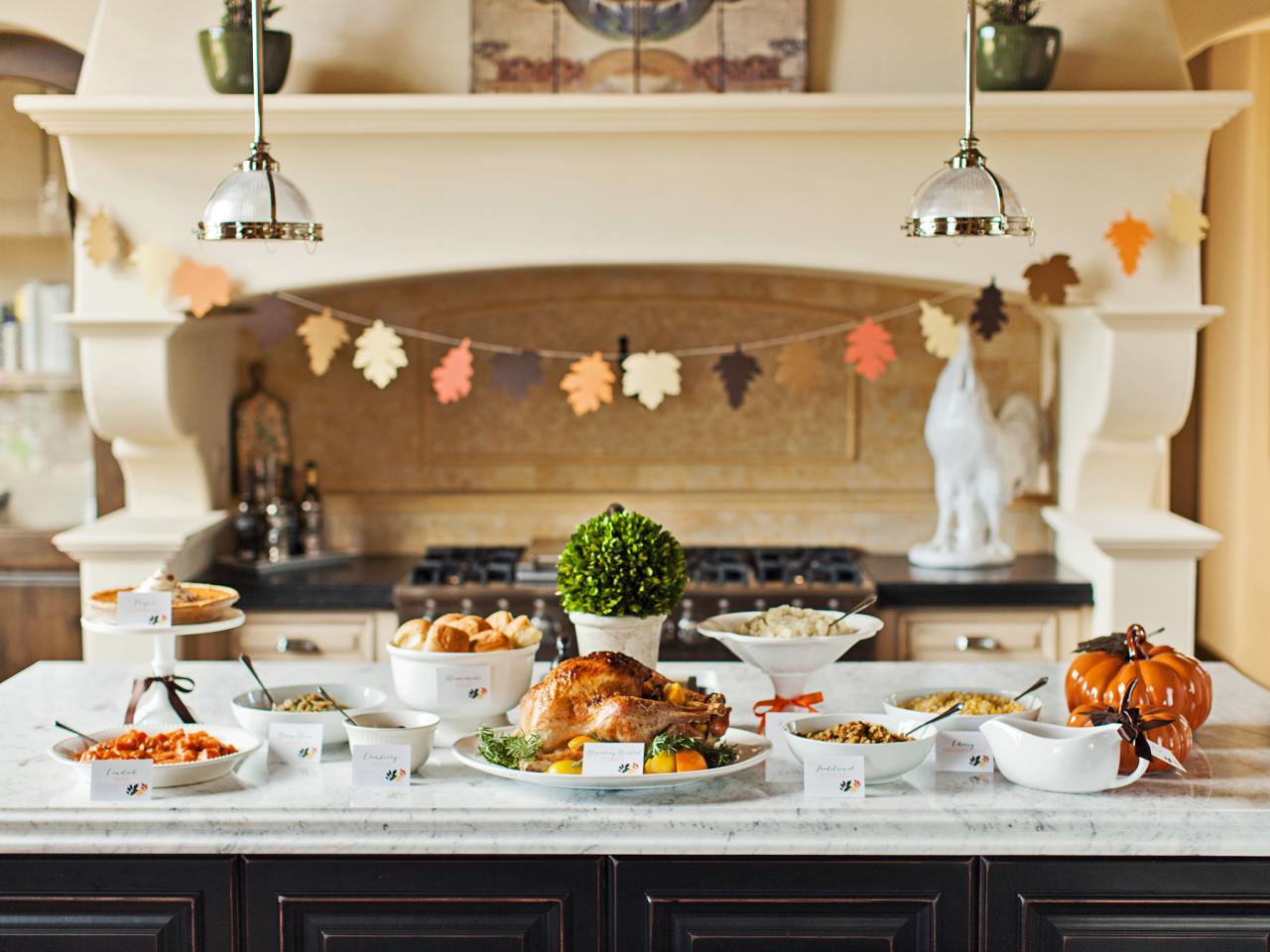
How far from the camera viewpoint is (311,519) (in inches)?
177

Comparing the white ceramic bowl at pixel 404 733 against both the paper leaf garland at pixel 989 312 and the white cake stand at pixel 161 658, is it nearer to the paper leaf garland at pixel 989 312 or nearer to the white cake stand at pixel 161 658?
the white cake stand at pixel 161 658

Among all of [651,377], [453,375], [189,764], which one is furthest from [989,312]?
[189,764]

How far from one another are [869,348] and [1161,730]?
2085mm

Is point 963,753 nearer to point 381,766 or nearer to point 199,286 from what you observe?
point 381,766

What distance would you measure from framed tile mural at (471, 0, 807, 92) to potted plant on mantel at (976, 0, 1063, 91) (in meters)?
0.60

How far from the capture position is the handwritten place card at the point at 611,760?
2070 millimetres

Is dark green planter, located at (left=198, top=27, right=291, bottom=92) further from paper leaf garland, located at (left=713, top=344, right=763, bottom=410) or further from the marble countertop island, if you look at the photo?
the marble countertop island

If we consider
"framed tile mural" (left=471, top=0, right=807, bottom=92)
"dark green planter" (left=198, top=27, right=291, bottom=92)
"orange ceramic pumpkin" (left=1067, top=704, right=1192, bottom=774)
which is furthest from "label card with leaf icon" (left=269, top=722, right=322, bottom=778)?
"framed tile mural" (left=471, top=0, right=807, bottom=92)

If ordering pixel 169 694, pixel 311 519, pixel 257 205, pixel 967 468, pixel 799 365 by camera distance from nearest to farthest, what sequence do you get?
pixel 257 205 → pixel 169 694 → pixel 799 365 → pixel 967 468 → pixel 311 519

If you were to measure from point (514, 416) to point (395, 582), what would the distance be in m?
0.81

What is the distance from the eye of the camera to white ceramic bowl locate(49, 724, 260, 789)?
2113 millimetres

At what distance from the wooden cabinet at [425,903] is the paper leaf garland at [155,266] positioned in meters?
2.32

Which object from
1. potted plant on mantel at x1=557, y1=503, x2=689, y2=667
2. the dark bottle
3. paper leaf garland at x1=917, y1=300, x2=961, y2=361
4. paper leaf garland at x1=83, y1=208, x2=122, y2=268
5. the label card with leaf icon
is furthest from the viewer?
the dark bottle

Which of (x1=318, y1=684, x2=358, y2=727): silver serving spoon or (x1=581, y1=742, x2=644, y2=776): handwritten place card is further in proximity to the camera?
(x1=318, y1=684, x2=358, y2=727): silver serving spoon
